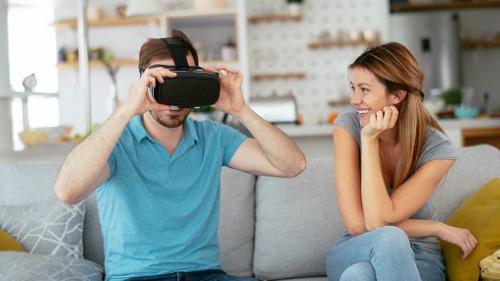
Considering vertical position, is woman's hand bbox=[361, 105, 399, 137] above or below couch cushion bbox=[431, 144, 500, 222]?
above

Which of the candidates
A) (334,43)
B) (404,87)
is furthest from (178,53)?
(334,43)

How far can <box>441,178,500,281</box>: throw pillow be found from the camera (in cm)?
177

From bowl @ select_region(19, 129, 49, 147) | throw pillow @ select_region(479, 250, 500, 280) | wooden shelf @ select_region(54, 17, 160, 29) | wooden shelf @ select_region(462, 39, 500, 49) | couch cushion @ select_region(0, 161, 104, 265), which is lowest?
throw pillow @ select_region(479, 250, 500, 280)

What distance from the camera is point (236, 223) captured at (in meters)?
2.18

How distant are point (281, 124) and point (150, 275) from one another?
2.73 m

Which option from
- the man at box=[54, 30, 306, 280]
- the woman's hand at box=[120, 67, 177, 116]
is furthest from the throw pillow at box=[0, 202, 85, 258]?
the woman's hand at box=[120, 67, 177, 116]

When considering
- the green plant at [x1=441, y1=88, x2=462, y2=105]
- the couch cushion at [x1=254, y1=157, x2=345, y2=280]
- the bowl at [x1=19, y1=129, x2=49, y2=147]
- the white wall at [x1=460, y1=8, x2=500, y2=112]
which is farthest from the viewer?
the white wall at [x1=460, y1=8, x2=500, y2=112]

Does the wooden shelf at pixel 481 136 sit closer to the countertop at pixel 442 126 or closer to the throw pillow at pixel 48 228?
the countertop at pixel 442 126

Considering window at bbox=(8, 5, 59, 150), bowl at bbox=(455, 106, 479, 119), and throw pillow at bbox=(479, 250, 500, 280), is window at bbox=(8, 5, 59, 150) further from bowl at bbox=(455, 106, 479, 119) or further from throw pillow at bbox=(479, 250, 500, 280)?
throw pillow at bbox=(479, 250, 500, 280)

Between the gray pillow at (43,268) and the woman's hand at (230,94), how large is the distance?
0.64m

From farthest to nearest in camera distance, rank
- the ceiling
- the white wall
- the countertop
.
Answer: the white wall < the ceiling < the countertop

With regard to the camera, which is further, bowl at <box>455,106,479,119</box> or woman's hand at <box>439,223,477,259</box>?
bowl at <box>455,106,479,119</box>

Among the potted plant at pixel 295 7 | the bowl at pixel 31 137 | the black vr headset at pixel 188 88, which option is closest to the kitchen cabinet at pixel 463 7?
the potted plant at pixel 295 7

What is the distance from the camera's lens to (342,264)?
5.75 feet
